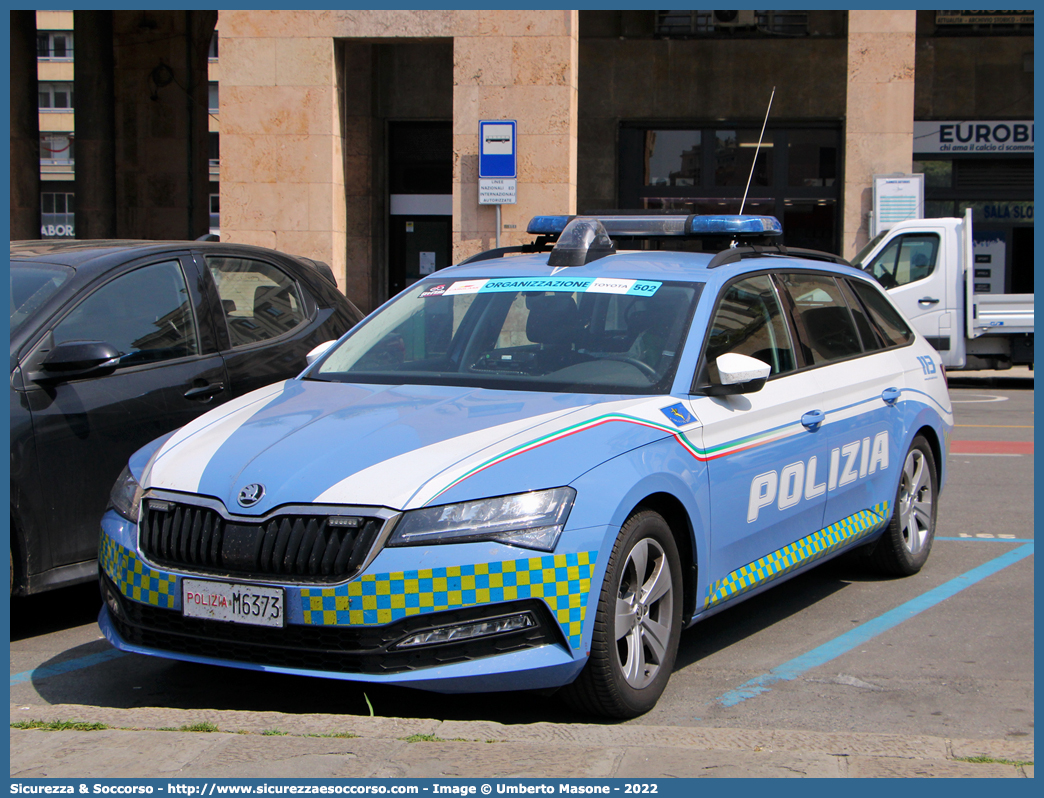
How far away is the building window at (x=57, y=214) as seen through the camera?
7456cm

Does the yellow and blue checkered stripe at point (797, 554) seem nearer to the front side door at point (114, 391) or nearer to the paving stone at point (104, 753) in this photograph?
the paving stone at point (104, 753)

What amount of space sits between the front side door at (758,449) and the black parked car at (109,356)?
252 cm

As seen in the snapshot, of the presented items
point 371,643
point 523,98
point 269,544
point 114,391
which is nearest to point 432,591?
point 371,643

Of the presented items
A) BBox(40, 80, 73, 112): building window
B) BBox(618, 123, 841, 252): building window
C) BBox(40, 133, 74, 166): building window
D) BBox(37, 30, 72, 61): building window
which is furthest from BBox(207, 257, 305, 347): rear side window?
BBox(37, 30, 72, 61): building window

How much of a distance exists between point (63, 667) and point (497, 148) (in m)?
12.0

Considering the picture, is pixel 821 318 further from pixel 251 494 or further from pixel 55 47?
pixel 55 47

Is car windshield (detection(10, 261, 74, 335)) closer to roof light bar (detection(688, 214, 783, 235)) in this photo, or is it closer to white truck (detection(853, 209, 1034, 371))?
roof light bar (detection(688, 214, 783, 235))

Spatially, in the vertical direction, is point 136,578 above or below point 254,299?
below

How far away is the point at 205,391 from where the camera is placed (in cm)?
557

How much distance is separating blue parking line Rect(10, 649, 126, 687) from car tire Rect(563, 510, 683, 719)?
210 cm

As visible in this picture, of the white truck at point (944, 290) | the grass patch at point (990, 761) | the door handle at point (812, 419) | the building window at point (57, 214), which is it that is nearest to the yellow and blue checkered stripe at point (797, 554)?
the door handle at point (812, 419)

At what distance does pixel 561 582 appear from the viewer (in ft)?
11.7

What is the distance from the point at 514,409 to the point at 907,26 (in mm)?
15355

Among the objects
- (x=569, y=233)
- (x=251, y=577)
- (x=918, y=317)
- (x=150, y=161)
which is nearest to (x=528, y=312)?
(x=569, y=233)
